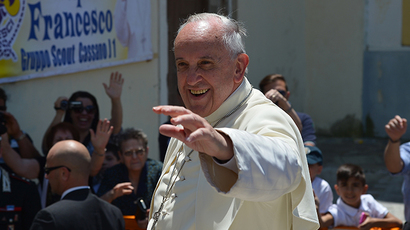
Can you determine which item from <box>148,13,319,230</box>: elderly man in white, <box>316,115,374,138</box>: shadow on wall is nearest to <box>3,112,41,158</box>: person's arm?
<box>148,13,319,230</box>: elderly man in white

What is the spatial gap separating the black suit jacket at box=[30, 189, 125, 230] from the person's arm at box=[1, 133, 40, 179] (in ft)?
3.36

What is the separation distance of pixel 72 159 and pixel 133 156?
1127 millimetres

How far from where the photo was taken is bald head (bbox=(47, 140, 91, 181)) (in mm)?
3266

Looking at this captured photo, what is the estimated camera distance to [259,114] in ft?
6.31

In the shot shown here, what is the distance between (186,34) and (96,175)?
2.83 meters

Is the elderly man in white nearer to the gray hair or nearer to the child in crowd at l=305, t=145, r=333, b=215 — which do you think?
the gray hair

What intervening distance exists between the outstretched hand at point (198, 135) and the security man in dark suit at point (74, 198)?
170cm

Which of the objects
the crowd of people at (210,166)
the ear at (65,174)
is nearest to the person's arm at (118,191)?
the crowd of people at (210,166)

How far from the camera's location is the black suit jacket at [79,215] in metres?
2.92

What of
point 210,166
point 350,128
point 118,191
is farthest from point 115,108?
point 350,128

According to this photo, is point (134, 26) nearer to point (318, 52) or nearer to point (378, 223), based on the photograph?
point (378, 223)

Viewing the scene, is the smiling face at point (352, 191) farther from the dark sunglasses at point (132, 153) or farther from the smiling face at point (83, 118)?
the smiling face at point (83, 118)

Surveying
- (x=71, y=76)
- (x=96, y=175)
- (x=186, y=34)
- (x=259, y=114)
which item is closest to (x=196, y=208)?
(x=259, y=114)

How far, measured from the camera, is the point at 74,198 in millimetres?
3156
